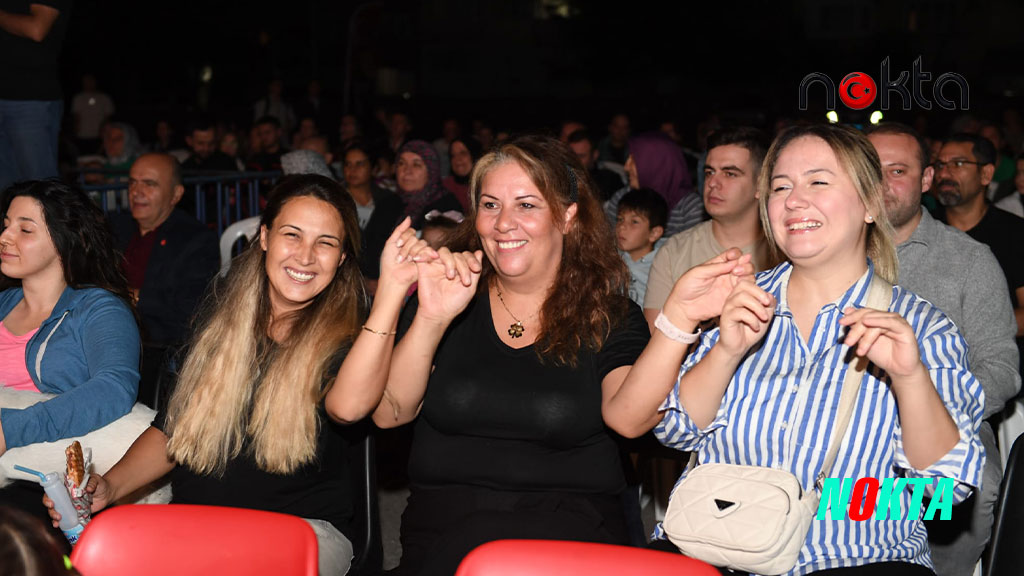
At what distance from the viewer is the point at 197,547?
177cm

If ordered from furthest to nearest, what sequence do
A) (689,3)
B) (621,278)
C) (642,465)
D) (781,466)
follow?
1. (689,3)
2. (642,465)
3. (621,278)
4. (781,466)

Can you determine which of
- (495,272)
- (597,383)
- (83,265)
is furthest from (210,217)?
(597,383)

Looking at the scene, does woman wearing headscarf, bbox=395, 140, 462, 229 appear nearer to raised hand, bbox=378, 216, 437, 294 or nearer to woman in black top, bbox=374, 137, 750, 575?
woman in black top, bbox=374, 137, 750, 575

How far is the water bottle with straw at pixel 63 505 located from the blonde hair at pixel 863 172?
1.89 m

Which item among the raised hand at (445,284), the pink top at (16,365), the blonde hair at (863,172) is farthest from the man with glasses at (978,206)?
the pink top at (16,365)

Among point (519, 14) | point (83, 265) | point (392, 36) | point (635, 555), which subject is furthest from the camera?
point (519, 14)

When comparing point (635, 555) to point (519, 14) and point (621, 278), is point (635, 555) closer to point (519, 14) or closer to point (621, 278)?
point (621, 278)

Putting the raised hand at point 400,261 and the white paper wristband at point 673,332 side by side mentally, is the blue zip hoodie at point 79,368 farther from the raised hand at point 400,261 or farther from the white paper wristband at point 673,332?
the white paper wristband at point 673,332

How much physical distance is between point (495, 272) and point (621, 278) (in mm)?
400

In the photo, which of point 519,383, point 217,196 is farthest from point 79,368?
point 217,196

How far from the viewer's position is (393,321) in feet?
7.54

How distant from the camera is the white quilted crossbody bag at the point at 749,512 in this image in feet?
6.25

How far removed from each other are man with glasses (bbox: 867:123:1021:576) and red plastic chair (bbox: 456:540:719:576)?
155cm

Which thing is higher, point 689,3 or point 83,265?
point 689,3
